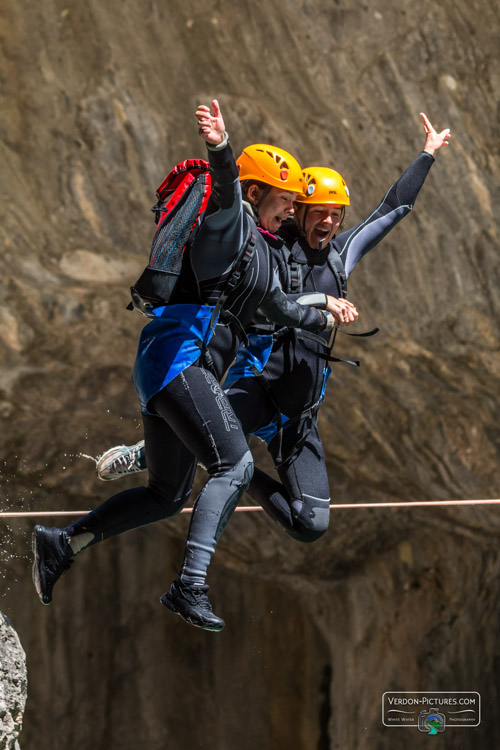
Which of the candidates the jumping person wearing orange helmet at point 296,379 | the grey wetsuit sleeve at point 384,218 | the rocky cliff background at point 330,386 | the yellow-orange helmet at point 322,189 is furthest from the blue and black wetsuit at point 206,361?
the rocky cliff background at point 330,386

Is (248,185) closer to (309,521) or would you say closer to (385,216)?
(385,216)

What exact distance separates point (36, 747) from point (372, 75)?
4.65 m

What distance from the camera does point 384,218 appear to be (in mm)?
3369

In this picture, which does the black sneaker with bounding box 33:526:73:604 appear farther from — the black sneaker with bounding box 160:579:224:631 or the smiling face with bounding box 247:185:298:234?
the smiling face with bounding box 247:185:298:234

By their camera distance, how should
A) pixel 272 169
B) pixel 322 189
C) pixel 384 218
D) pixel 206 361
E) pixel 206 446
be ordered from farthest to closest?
pixel 384 218
pixel 322 189
pixel 272 169
pixel 206 361
pixel 206 446

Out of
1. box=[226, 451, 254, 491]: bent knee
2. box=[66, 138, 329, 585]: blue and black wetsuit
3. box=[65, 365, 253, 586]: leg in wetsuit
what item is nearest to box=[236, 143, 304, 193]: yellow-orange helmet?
box=[66, 138, 329, 585]: blue and black wetsuit

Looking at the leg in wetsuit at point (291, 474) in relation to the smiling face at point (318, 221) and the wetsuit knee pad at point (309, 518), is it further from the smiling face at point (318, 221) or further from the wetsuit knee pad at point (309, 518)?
the smiling face at point (318, 221)

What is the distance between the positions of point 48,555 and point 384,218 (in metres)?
1.55

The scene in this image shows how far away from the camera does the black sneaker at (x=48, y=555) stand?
115 inches

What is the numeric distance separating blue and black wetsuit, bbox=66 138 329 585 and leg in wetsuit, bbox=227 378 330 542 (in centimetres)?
36

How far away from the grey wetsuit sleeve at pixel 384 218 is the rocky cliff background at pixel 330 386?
2.37 metres

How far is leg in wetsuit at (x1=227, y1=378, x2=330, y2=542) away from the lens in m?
3.09

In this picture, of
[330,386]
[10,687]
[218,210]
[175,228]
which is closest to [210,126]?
[218,210]

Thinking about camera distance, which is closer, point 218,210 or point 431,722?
point 218,210
